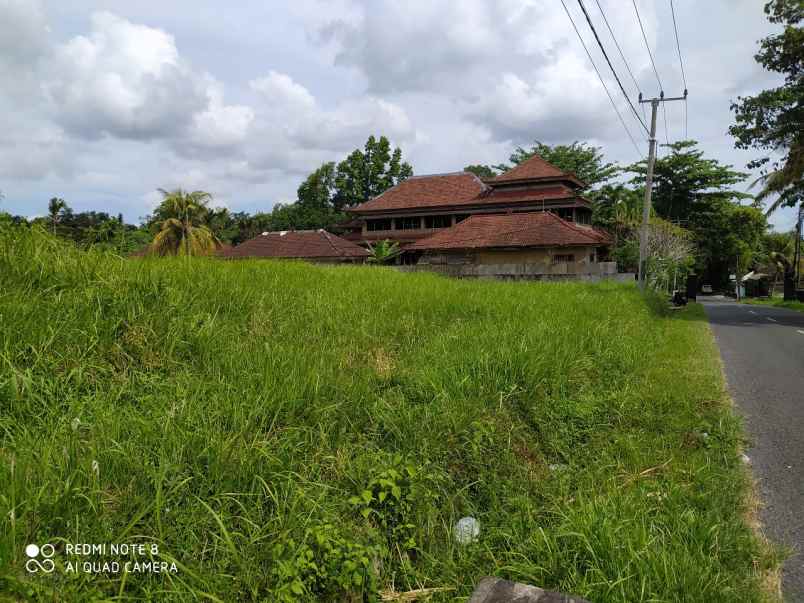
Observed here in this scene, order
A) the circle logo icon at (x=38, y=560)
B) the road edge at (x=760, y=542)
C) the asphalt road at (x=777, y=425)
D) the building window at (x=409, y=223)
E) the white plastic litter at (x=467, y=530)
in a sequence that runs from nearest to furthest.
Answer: the circle logo icon at (x=38, y=560)
the road edge at (x=760, y=542)
the white plastic litter at (x=467, y=530)
the asphalt road at (x=777, y=425)
the building window at (x=409, y=223)

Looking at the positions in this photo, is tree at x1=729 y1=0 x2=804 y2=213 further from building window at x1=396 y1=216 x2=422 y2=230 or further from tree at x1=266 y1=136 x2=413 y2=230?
tree at x1=266 y1=136 x2=413 y2=230

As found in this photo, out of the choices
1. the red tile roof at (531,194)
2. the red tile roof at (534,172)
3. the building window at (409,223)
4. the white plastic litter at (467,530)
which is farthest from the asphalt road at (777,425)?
the building window at (409,223)

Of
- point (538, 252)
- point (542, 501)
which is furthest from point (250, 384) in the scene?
point (538, 252)

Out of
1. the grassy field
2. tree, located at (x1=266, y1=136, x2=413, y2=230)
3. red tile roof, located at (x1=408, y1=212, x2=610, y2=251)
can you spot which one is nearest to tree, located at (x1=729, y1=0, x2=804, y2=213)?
red tile roof, located at (x1=408, y1=212, x2=610, y2=251)

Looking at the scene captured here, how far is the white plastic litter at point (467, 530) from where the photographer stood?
2.84 meters

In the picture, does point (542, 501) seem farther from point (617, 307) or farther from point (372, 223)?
point (372, 223)

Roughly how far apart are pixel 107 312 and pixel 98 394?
1011mm

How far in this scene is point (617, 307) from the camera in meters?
10.4

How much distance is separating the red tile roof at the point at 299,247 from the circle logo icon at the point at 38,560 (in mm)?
26360

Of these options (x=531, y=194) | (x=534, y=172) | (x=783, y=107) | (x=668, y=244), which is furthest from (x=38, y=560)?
(x=668, y=244)

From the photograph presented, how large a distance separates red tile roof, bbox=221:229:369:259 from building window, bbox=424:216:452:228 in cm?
504

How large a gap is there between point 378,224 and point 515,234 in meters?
14.1

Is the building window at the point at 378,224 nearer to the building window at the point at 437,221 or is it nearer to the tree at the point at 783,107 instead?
the building window at the point at 437,221

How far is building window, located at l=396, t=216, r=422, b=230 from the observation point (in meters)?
33.1
